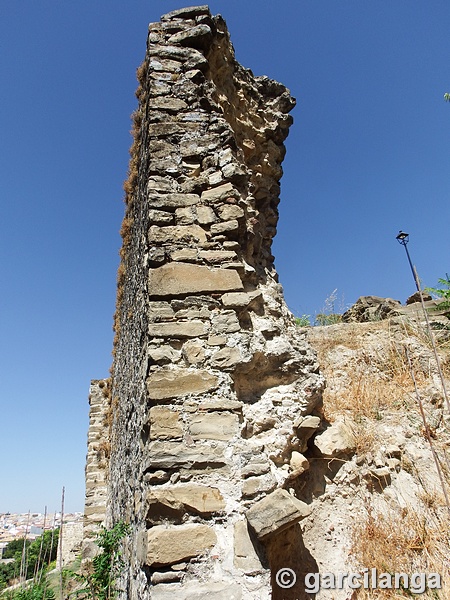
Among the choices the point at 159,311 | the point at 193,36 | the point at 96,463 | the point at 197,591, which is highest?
the point at 193,36

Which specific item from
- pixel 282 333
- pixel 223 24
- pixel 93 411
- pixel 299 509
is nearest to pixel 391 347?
pixel 282 333

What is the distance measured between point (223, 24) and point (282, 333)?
3202 millimetres

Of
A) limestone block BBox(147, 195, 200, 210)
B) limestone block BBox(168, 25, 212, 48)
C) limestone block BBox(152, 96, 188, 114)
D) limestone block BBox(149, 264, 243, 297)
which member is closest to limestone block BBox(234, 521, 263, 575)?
limestone block BBox(149, 264, 243, 297)

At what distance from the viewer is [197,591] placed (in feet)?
7.19

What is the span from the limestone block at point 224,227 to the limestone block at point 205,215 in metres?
0.05

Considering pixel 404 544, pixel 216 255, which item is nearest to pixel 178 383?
pixel 216 255

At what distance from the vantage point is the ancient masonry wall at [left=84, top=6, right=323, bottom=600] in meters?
2.34

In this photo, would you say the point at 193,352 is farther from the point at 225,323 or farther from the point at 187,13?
the point at 187,13

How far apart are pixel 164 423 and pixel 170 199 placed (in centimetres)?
167

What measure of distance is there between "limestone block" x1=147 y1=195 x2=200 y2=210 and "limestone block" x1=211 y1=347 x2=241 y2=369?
1.20 metres

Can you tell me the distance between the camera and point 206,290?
9.81ft

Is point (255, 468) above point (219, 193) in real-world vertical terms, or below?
below

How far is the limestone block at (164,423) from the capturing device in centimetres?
253

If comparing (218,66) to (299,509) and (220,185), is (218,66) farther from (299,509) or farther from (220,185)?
(299,509)
